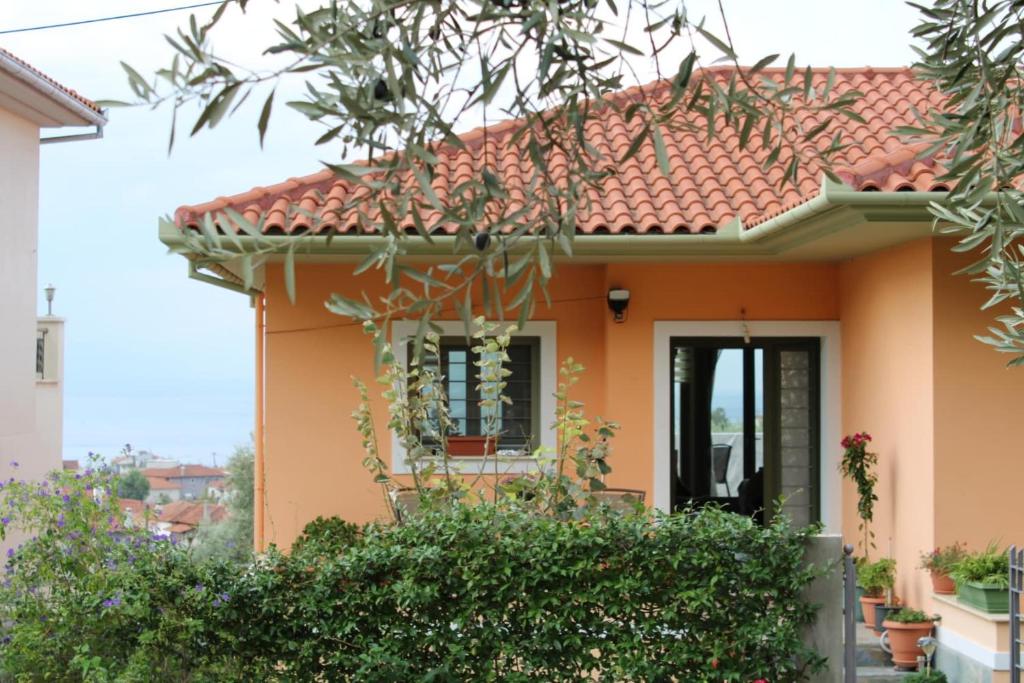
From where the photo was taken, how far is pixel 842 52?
50.5ft

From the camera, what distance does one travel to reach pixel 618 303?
10117mm

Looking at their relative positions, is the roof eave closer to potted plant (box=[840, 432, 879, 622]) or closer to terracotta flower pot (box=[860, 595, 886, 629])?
potted plant (box=[840, 432, 879, 622])

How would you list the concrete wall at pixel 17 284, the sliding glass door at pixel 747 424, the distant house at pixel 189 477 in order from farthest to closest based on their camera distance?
the distant house at pixel 189 477 < the concrete wall at pixel 17 284 < the sliding glass door at pixel 747 424

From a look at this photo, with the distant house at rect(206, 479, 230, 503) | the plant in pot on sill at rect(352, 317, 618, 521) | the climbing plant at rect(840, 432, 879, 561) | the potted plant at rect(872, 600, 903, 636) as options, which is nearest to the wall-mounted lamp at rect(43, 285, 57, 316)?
the distant house at rect(206, 479, 230, 503)

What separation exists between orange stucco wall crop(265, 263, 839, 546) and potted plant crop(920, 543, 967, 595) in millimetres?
2800

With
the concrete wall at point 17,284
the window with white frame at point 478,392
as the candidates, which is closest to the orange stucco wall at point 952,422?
the window with white frame at point 478,392

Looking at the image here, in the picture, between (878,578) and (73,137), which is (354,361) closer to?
(878,578)

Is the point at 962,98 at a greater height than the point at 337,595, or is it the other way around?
the point at 962,98

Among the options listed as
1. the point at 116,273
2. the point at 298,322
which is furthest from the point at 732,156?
the point at 116,273

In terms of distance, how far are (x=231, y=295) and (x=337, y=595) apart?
24.0ft

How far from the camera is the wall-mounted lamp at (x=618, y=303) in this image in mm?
10102

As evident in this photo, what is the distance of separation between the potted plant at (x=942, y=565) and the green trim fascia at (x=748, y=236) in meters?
2.18

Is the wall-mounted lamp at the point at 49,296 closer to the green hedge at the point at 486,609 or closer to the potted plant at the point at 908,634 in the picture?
the green hedge at the point at 486,609

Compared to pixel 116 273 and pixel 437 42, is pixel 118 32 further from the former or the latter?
pixel 116 273
